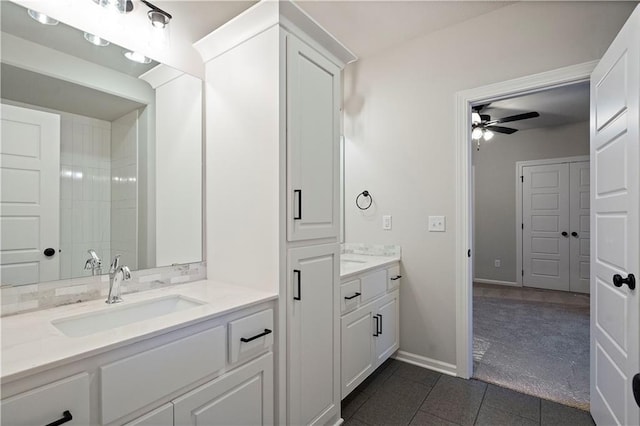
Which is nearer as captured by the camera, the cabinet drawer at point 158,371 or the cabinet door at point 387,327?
the cabinet drawer at point 158,371

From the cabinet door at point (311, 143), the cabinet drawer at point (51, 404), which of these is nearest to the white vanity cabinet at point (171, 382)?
the cabinet drawer at point (51, 404)

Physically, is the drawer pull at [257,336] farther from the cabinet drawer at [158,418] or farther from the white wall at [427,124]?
the white wall at [427,124]

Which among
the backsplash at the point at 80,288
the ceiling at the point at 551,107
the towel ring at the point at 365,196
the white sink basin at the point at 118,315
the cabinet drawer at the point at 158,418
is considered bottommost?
the cabinet drawer at the point at 158,418

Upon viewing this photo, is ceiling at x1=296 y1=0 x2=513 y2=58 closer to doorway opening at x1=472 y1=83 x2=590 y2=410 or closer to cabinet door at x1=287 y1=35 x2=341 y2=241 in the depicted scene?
cabinet door at x1=287 y1=35 x2=341 y2=241

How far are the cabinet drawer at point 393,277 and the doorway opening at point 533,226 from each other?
3.51 feet

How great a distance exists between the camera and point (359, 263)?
2422mm

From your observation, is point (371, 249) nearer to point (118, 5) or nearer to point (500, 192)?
point (118, 5)

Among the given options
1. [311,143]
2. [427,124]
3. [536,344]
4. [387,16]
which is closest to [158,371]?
[311,143]

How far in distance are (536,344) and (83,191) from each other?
12.0 feet

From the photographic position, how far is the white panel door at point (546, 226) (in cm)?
498

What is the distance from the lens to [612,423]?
1.54 m

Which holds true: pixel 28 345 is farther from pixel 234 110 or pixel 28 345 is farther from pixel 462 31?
pixel 462 31

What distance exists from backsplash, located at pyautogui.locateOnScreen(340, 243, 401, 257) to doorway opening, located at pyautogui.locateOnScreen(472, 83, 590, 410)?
1215 millimetres

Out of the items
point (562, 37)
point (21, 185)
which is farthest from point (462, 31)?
point (21, 185)
